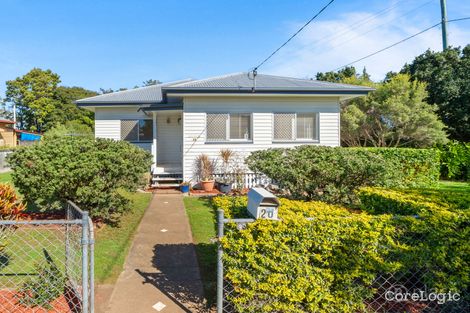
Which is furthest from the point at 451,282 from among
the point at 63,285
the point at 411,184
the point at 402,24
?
the point at 402,24

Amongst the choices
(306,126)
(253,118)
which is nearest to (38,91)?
(253,118)

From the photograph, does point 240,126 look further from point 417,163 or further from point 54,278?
point 54,278

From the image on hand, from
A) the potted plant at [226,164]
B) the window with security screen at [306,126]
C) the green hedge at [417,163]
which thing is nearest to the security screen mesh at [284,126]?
the window with security screen at [306,126]

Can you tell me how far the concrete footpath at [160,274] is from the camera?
3.45m

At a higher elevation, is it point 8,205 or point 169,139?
point 169,139

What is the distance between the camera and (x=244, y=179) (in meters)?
11.9

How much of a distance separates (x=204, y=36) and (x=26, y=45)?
32.5 ft

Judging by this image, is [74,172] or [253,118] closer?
[74,172]

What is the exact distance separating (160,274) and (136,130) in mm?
11533

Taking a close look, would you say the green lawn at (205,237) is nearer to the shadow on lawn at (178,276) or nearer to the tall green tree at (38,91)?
the shadow on lawn at (178,276)

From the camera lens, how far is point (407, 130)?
794 inches

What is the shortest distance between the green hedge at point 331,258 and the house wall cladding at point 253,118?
9086 millimetres

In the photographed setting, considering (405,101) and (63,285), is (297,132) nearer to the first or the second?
(63,285)

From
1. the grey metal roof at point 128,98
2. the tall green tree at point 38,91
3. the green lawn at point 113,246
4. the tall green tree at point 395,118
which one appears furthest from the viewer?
the tall green tree at point 38,91
